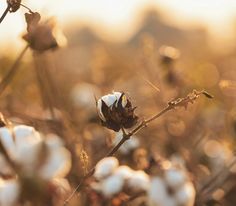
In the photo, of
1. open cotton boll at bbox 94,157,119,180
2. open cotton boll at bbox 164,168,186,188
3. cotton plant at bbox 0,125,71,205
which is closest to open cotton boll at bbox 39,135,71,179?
cotton plant at bbox 0,125,71,205

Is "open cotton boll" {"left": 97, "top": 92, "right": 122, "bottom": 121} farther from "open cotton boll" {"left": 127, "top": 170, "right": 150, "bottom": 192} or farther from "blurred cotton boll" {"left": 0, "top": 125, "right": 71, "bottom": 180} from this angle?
"blurred cotton boll" {"left": 0, "top": 125, "right": 71, "bottom": 180}

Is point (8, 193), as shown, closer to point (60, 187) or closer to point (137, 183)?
point (60, 187)

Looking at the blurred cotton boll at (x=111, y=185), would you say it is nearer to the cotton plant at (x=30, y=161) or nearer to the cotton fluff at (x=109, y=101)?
the cotton fluff at (x=109, y=101)

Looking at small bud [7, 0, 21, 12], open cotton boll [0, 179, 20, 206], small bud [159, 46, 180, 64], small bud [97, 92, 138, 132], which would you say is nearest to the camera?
open cotton boll [0, 179, 20, 206]

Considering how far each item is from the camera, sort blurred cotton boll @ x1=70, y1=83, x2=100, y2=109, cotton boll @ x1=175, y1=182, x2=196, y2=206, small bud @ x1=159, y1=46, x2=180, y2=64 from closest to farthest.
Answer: cotton boll @ x1=175, y1=182, x2=196, y2=206 < small bud @ x1=159, y1=46, x2=180, y2=64 < blurred cotton boll @ x1=70, y1=83, x2=100, y2=109

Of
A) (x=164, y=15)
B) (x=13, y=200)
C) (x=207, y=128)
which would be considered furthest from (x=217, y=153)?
(x=164, y=15)

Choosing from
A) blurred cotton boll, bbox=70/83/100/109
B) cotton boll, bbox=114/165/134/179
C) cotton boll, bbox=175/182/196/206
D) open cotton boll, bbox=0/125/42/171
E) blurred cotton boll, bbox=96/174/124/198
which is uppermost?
open cotton boll, bbox=0/125/42/171

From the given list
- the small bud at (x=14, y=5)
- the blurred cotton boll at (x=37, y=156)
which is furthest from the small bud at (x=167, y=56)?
the blurred cotton boll at (x=37, y=156)

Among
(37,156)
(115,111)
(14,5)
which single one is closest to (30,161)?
(37,156)

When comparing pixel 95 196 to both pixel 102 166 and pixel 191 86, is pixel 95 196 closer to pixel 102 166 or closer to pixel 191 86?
pixel 102 166
